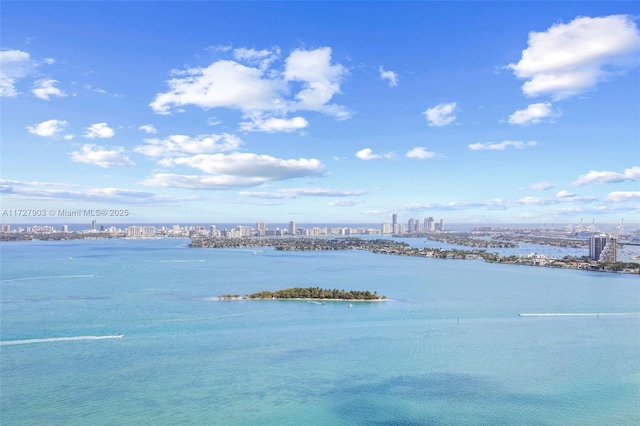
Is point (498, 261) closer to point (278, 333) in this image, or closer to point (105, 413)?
point (278, 333)

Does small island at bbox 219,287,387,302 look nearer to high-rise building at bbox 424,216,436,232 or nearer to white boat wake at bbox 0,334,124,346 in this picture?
white boat wake at bbox 0,334,124,346

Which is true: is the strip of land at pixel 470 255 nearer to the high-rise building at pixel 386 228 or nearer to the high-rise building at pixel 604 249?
the high-rise building at pixel 604 249

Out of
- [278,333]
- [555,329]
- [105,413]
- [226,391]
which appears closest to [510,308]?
[555,329]

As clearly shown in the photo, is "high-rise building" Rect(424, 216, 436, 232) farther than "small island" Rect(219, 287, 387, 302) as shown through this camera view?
Yes

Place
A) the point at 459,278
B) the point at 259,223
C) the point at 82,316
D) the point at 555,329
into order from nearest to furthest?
1. the point at 555,329
2. the point at 82,316
3. the point at 459,278
4. the point at 259,223

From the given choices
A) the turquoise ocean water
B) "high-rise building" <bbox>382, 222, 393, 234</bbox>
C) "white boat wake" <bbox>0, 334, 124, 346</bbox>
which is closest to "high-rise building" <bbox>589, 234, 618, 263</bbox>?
the turquoise ocean water

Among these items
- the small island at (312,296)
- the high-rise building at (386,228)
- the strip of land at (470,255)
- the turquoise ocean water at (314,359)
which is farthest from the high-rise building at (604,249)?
the high-rise building at (386,228)

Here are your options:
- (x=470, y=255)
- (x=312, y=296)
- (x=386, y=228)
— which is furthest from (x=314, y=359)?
(x=386, y=228)
